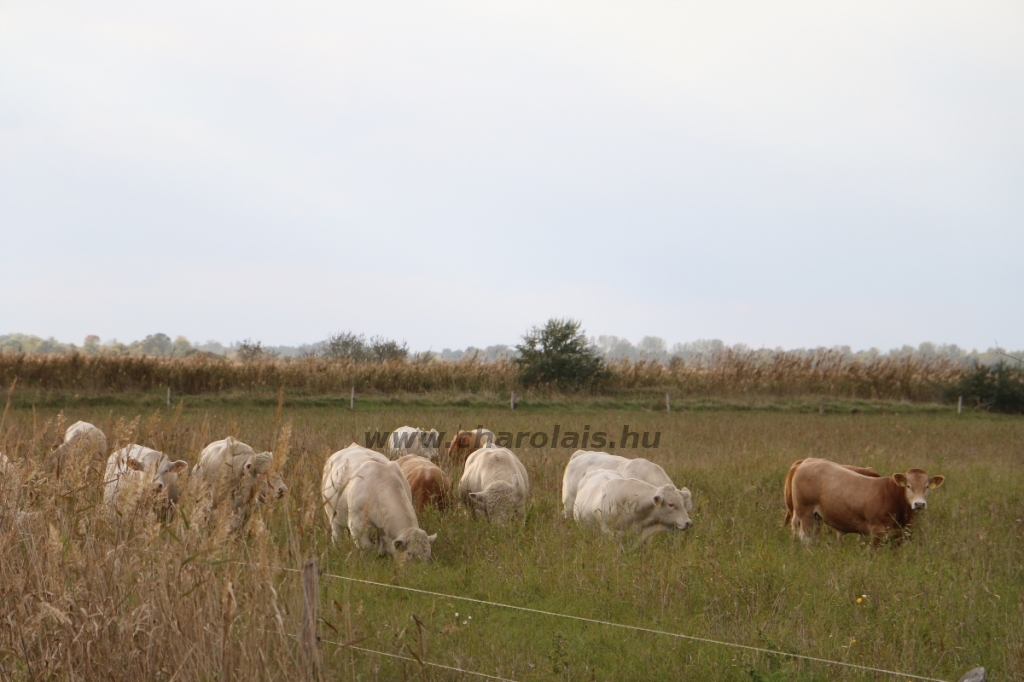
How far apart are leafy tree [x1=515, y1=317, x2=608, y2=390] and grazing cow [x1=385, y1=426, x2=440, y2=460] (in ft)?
52.2

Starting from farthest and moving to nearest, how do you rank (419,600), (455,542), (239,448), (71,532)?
(239,448) → (455,542) → (419,600) → (71,532)

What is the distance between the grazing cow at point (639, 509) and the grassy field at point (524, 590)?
0.68 feet

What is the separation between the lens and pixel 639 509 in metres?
9.78

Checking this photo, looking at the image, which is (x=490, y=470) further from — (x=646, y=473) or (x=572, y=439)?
(x=572, y=439)

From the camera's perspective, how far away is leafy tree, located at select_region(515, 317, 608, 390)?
3150 cm

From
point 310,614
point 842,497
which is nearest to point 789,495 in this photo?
point 842,497

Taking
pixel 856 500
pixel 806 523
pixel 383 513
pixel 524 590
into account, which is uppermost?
pixel 856 500

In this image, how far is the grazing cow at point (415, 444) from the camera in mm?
14836

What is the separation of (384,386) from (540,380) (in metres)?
5.69

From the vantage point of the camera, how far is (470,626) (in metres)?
6.83

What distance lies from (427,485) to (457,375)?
821 inches

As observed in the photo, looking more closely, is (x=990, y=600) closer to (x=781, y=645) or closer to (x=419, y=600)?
(x=781, y=645)

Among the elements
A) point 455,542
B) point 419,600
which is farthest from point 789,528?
point 419,600

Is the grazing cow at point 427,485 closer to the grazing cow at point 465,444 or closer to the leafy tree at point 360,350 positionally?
the grazing cow at point 465,444
